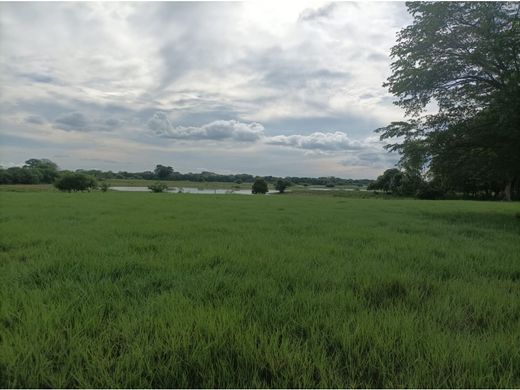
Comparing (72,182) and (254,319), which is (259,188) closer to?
(72,182)

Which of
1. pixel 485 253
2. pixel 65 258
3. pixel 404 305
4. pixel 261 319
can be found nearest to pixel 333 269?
pixel 404 305

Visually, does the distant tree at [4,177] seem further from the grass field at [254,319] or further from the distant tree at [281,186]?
the grass field at [254,319]

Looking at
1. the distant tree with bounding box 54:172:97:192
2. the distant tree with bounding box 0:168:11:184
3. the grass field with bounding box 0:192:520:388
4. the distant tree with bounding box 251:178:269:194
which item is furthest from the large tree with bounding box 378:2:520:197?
the distant tree with bounding box 0:168:11:184

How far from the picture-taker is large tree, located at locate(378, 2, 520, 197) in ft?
40.4

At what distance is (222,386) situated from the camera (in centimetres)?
196

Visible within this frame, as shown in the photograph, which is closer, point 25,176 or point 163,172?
point 25,176

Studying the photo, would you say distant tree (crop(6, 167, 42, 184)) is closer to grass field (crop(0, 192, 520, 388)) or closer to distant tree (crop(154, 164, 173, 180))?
distant tree (crop(154, 164, 173, 180))

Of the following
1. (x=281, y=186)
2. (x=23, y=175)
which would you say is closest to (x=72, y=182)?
(x=23, y=175)

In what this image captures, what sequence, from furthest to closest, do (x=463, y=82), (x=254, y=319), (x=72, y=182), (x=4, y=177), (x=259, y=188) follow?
(x=259, y=188), (x=4, y=177), (x=72, y=182), (x=463, y=82), (x=254, y=319)

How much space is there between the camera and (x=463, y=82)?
1457 cm

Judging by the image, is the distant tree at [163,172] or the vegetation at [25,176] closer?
the vegetation at [25,176]

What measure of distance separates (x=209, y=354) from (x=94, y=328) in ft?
3.64

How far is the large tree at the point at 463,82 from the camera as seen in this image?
12.3 meters

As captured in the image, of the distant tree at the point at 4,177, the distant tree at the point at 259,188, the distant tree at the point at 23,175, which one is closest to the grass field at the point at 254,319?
the distant tree at the point at 259,188
